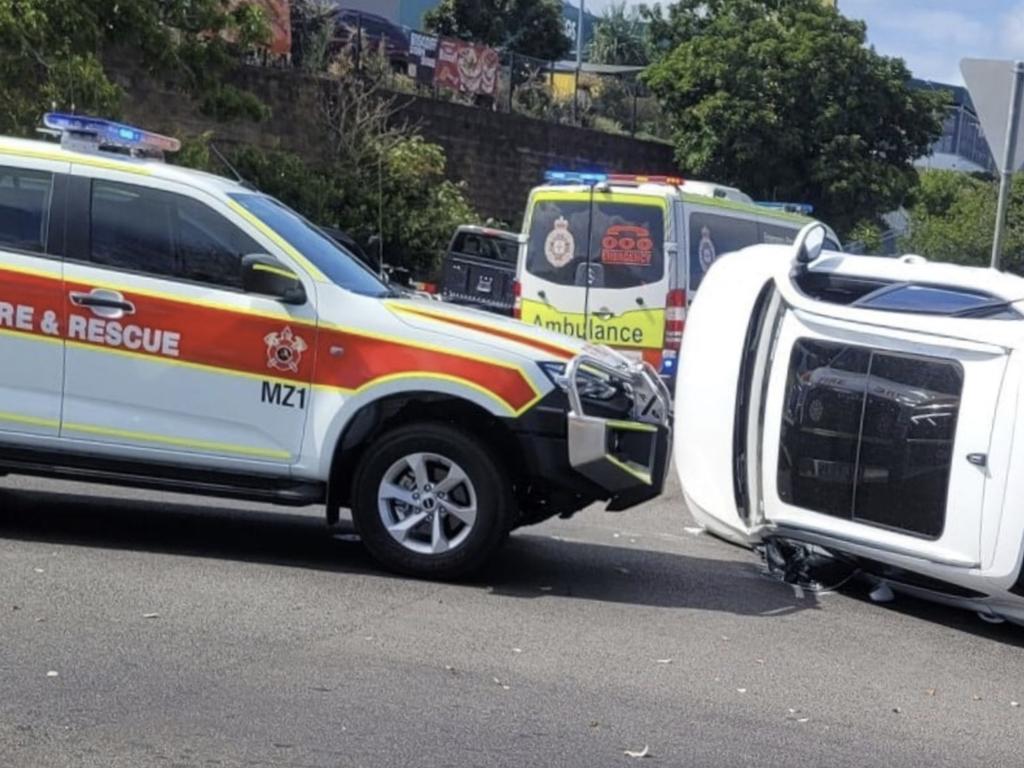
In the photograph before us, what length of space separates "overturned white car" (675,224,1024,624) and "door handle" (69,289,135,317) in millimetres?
3032

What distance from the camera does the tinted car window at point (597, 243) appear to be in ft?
48.4

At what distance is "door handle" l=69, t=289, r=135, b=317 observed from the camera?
7426mm

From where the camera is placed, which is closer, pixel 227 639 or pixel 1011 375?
pixel 227 639

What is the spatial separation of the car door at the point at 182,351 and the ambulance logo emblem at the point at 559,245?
7961 millimetres

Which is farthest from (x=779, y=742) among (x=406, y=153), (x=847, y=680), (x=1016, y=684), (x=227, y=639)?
(x=406, y=153)

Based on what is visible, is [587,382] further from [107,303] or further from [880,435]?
[107,303]

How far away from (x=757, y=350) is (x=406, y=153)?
62.3 ft

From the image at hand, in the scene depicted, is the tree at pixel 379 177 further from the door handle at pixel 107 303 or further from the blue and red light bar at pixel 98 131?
the door handle at pixel 107 303

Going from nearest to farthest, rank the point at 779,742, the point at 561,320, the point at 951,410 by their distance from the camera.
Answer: the point at 779,742
the point at 951,410
the point at 561,320

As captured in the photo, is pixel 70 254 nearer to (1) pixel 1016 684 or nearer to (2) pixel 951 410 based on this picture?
(2) pixel 951 410

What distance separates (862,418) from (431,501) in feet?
7.05

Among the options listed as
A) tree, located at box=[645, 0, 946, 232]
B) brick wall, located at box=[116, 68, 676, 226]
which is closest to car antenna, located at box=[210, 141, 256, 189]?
brick wall, located at box=[116, 68, 676, 226]

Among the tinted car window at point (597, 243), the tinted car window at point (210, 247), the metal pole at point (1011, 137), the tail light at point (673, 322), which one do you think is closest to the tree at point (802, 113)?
the tinted car window at point (597, 243)

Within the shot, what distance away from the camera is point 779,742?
546cm
